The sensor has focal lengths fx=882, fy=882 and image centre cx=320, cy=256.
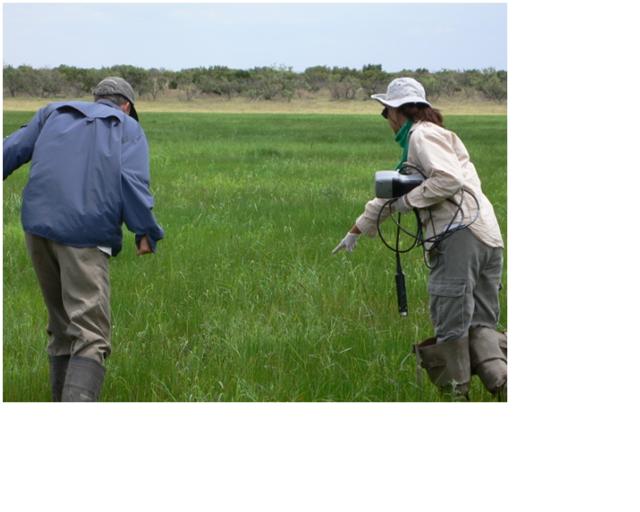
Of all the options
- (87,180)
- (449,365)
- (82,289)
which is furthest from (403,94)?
(82,289)

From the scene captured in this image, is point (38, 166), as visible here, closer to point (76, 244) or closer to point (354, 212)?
point (76, 244)

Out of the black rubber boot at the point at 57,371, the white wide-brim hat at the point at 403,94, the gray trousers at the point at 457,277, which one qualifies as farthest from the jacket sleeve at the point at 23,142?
the gray trousers at the point at 457,277

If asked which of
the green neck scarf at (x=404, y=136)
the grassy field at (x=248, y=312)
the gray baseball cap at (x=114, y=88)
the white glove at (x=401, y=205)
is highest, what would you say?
the gray baseball cap at (x=114, y=88)

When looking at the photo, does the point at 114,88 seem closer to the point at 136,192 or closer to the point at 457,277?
the point at 136,192

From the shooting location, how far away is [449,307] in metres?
4.78

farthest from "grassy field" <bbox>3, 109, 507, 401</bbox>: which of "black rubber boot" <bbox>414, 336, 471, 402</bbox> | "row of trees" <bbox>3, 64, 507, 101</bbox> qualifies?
"row of trees" <bbox>3, 64, 507, 101</bbox>

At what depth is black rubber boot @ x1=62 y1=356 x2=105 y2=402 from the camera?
14.9 ft

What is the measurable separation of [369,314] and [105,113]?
2554mm

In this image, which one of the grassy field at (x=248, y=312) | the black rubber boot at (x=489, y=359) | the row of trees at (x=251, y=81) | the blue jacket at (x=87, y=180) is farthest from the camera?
the row of trees at (x=251, y=81)

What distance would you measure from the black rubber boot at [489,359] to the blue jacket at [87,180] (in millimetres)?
1885

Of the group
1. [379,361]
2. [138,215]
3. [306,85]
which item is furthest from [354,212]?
[306,85]

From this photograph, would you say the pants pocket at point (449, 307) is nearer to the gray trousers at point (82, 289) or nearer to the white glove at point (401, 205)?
the white glove at point (401, 205)

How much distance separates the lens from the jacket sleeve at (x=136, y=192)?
4543 mm

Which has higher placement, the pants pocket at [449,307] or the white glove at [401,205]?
the white glove at [401,205]
